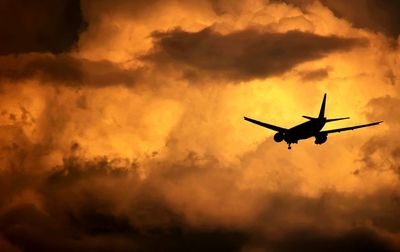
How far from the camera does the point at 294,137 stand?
182375 mm

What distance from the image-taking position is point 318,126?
18162cm

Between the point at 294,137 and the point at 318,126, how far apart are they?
620 cm
